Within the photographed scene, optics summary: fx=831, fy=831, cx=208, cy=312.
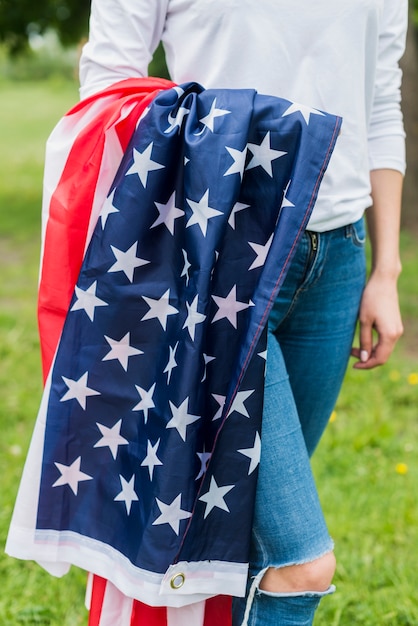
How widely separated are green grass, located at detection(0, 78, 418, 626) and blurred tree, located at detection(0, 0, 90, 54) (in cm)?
378

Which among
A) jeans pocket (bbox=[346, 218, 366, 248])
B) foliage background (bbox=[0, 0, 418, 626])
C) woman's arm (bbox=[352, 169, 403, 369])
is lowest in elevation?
foliage background (bbox=[0, 0, 418, 626])

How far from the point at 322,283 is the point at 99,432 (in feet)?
1.85

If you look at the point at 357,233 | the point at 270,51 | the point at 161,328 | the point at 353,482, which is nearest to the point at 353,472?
the point at 353,482

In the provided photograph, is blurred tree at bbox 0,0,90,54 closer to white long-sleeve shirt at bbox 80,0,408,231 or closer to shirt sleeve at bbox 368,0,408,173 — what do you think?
shirt sleeve at bbox 368,0,408,173

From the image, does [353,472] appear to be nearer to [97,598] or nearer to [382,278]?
[382,278]

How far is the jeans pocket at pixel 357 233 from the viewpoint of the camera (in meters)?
1.77

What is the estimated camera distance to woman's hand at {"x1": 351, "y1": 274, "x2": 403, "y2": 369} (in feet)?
6.17

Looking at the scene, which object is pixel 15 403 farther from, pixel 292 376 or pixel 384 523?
pixel 292 376

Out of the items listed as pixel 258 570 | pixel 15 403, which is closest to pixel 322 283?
pixel 258 570

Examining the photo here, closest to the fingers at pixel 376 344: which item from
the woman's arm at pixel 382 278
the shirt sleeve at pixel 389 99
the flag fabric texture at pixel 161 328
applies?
the woman's arm at pixel 382 278

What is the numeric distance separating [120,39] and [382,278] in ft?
2.58

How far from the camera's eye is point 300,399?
189cm

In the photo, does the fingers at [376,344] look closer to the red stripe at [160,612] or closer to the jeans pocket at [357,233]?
the jeans pocket at [357,233]

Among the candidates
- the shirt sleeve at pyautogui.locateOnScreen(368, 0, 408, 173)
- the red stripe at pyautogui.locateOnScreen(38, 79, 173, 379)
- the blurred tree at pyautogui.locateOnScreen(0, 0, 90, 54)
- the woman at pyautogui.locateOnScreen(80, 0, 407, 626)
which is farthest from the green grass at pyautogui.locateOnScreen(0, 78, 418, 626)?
the blurred tree at pyautogui.locateOnScreen(0, 0, 90, 54)
